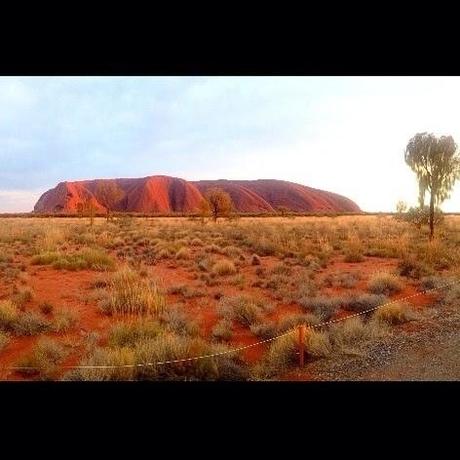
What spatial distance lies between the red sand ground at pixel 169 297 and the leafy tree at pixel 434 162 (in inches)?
214

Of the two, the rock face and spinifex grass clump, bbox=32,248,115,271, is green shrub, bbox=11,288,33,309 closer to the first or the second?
spinifex grass clump, bbox=32,248,115,271

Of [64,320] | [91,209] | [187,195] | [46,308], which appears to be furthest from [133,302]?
[187,195]

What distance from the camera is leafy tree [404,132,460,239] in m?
19.4

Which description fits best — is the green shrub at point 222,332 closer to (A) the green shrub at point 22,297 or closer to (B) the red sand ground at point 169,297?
(B) the red sand ground at point 169,297

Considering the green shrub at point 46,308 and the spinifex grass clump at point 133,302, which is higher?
the spinifex grass clump at point 133,302

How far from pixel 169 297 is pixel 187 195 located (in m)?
110

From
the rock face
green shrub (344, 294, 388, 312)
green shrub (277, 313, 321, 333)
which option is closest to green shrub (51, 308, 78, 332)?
green shrub (277, 313, 321, 333)

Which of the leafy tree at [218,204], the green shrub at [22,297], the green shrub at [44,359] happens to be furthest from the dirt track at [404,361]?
the leafy tree at [218,204]

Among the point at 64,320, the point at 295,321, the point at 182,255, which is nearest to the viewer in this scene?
the point at 295,321

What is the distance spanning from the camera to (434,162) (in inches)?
769

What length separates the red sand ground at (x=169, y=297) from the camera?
23.4 ft

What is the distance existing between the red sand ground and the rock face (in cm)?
9516

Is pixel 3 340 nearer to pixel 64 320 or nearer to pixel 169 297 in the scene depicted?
pixel 64 320
